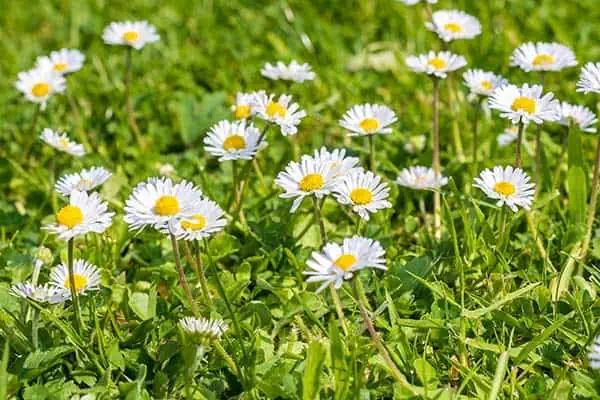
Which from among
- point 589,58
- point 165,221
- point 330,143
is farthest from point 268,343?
point 589,58

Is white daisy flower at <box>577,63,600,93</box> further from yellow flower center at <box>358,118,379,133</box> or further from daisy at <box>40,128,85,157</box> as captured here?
daisy at <box>40,128,85,157</box>

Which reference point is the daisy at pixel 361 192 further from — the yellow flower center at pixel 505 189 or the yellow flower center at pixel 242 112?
the yellow flower center at pixel 242 112

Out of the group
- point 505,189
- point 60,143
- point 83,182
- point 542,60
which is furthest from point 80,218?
point 542,60

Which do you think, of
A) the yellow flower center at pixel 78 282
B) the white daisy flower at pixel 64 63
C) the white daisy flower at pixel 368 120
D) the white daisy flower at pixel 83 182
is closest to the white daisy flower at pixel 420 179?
the white daisy flower at pixel 368 120

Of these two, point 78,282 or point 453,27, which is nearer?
point 78,282

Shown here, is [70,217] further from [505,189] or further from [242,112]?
[505,189]

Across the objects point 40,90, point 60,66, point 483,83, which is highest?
point 60,66
